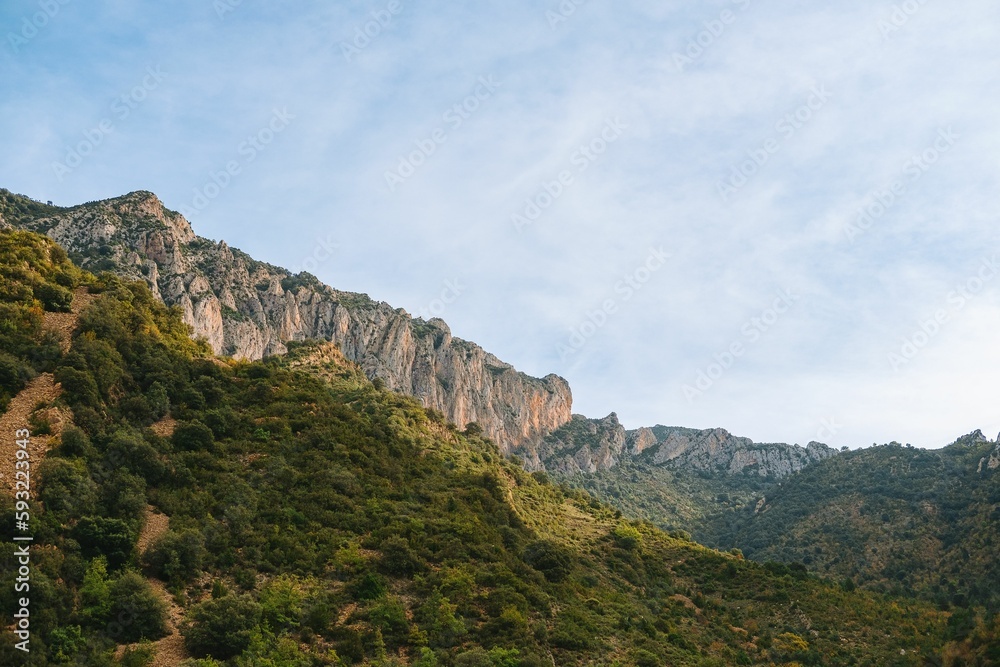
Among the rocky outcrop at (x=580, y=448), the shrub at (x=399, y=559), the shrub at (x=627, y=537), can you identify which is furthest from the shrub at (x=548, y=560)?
the rocky outcrop at (x=580, y=448)

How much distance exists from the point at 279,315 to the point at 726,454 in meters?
120

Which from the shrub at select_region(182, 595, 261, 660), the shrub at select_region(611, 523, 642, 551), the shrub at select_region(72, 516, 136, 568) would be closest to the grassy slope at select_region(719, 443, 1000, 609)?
the shrub at select_region(611, 523, 642, 551)

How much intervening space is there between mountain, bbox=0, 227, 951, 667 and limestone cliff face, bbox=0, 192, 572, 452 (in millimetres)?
16591

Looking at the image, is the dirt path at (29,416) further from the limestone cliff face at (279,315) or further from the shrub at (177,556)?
the limestone cliff face at (279,315)

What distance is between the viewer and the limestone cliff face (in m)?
81.6

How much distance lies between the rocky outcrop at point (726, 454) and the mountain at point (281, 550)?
119510mm

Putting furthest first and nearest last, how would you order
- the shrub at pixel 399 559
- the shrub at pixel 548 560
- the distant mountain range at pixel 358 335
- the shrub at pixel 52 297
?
1. the distant mountain range at pixel 358 335
2. the shrub at pixel 548 560
3. the shrub at pixel 52 297
4. the shrub at pixel 399 559

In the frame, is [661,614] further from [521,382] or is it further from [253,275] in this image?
[521,382]

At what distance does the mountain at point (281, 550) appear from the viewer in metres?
22.6

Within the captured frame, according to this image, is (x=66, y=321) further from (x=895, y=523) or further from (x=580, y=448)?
(x=580, y=448)

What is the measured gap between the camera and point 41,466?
2520 cm

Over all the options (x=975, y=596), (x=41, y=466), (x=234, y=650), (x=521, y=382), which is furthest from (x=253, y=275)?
(x=975, y=596)

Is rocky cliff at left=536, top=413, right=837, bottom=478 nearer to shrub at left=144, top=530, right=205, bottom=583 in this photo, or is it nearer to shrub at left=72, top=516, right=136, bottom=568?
shrub at left=144, top=530, right=205, bottom=583

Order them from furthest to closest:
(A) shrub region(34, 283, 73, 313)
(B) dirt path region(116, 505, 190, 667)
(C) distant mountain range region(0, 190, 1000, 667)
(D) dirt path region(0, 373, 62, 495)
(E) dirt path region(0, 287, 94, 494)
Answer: (A) shrub region(34, 283, 73, 313)
(C) distant mountain range region(0, 190, 1000, 667)
(E) dirt path region(0, 287, 94, 494)
(D) dirt path region(0, 373, 62, 495)
(B) dirt path region(116, 505, 190, 667)
